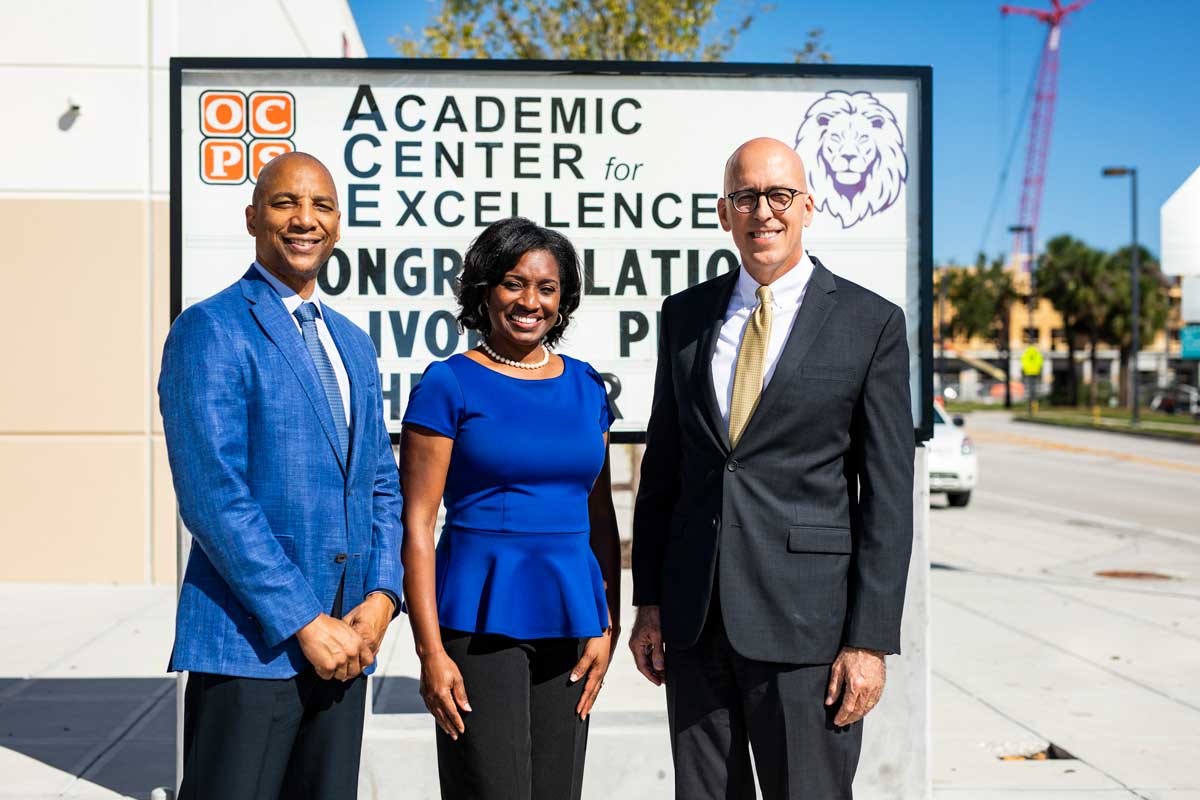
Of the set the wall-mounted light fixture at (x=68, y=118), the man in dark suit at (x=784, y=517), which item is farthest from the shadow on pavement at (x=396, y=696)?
the wall-mounted light fixture at (x=68, y=118)

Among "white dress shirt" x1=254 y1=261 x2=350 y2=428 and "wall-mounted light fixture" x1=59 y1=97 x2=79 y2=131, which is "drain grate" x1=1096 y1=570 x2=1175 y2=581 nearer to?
"white dress shirt" x1=254 y1=261 x2=350 y2=428

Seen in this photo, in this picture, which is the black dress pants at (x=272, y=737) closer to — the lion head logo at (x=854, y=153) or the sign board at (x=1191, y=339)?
the lion head logo at (x=854, y=153)

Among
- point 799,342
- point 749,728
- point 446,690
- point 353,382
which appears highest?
point 799,342

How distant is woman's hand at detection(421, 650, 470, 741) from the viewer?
9.02 ft

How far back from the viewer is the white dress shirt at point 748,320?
2820 millimetres

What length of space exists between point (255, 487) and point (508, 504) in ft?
1.95

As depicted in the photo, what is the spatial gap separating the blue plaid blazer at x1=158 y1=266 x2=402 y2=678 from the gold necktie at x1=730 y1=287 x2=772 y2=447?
87 centimetres

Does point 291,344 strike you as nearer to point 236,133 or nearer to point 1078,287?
point 236,133

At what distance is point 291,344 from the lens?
2.56 m

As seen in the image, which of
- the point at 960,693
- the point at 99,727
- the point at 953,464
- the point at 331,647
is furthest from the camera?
the point at 953,464

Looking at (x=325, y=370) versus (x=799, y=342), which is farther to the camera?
(x=799, y=342)

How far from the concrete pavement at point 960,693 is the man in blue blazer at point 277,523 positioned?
5.99 ft

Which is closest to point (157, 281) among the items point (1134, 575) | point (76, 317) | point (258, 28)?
point (76, 317)

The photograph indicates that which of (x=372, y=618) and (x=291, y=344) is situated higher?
(x=291, y=344)
